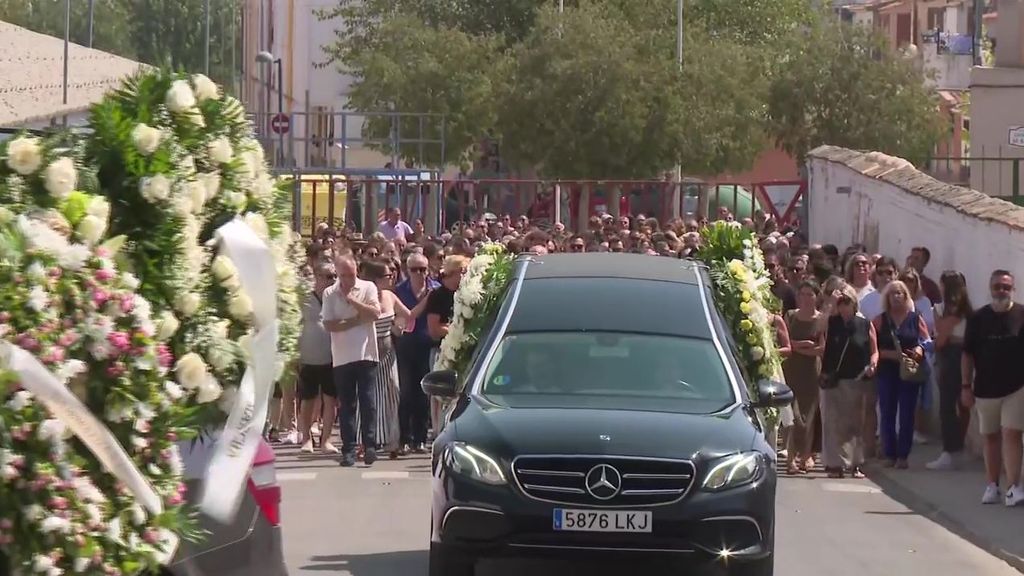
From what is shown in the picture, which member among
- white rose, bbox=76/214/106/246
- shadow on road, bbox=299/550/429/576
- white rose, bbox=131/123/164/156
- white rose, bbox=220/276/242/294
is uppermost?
white rose, bbox=131/123/164/156

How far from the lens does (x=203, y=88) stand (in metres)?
5.85

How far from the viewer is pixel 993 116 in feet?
130

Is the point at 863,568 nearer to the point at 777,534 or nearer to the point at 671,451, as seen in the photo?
the point at 777,534

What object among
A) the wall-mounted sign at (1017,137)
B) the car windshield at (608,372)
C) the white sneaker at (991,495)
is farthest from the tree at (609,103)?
the car windshield at (608,372)

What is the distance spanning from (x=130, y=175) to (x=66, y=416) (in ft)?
2.83

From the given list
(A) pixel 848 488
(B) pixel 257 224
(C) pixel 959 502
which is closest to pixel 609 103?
(A) pixel 848 488

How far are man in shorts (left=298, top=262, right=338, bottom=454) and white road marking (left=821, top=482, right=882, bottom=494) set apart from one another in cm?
430

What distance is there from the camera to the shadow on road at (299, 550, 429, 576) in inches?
443

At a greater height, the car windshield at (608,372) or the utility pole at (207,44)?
the utility pole at (207,44)

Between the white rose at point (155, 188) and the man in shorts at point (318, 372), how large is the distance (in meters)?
11.1

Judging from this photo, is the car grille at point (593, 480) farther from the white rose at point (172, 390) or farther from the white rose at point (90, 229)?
Answer: the white rose at point (90, 229)

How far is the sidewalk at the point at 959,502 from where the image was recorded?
512 inches

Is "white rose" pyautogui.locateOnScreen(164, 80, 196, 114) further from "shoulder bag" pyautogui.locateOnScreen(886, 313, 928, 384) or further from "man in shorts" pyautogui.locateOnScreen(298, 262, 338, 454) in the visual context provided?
"shoulder bag" pyautogui.locateOnScreen(886, 313, 928, 384)

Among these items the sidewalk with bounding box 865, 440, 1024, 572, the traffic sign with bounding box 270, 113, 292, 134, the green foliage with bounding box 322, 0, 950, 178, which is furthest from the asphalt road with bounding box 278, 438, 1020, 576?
the green foliage with bounding box 322, 0, 950, 178
